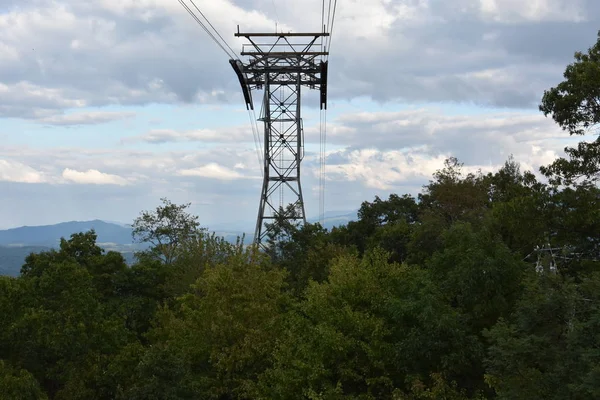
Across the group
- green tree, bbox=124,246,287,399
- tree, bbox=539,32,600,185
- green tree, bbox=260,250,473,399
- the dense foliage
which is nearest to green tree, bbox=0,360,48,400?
the dense foliage

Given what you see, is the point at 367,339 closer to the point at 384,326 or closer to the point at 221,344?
the point at 384,326

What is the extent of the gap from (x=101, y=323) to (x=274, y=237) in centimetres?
2273

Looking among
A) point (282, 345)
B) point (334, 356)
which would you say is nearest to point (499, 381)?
point (334, 356)

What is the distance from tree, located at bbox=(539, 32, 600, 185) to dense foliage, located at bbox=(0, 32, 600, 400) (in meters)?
0.07

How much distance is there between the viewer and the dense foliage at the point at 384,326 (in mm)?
Result: 17703

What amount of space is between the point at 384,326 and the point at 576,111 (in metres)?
10.5

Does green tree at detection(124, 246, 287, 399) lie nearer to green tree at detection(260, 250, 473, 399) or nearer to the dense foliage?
the dense foliage

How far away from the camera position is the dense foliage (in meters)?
17.7

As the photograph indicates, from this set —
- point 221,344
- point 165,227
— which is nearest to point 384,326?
point 221,344

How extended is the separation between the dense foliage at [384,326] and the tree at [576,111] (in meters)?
0.07

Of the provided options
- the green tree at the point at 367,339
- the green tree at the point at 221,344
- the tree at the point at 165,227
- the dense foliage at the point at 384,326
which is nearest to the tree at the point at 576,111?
the dense foliage at the point at 384,326

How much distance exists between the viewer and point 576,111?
20500mm

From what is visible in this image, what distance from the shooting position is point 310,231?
5216 centimetres

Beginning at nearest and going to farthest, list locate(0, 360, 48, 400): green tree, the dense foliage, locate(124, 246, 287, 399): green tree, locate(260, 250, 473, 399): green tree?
the dense foliage → locate(260, 250, 473, 399): green tree → locate(0, 360, 48, 400): green tree → locate(124, 246, 287, 399): green tree
